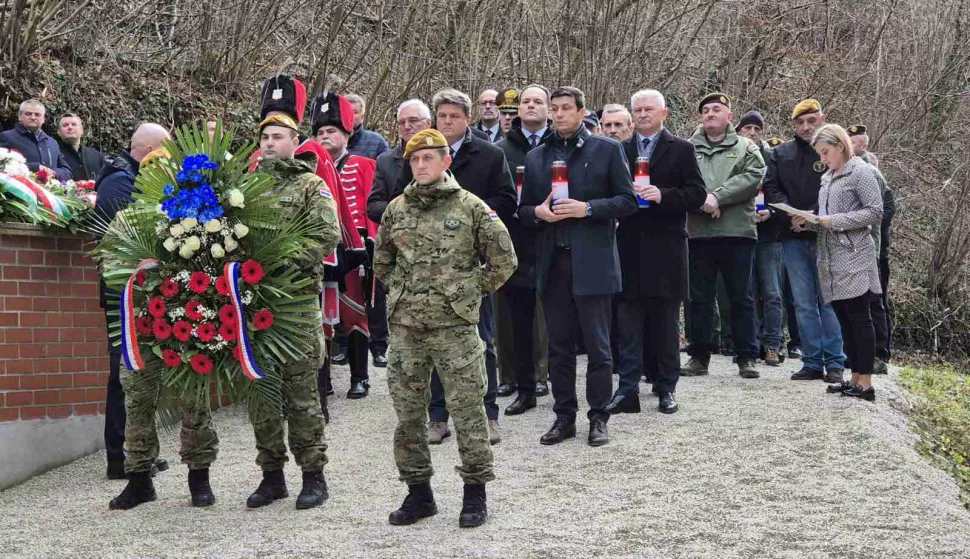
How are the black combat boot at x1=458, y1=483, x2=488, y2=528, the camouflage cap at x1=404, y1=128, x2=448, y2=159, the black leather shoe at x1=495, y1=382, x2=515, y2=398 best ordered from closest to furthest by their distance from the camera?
the black combat boot at x1=458, y1=483, x2=488, y2=528
the camouflage cap at x1=404, y1=128, x2=448, y2=159
the black leather shoe at x1=495, y1=382, x2=515, y2=398

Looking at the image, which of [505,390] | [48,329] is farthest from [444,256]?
[505,390]

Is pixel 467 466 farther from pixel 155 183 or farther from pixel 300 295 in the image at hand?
pixel 155 183

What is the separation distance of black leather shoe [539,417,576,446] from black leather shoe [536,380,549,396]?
5.04ft

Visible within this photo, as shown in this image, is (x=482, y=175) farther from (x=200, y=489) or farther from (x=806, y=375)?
(x=806, y=375)

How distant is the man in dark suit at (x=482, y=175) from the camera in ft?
23.8

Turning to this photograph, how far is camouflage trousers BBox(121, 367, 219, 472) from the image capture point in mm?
5943

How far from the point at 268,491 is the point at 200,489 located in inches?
15.3

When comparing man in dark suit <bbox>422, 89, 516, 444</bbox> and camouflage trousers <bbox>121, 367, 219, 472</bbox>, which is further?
man in dark suit <bbox>422, 89, 516, 444</bbox>

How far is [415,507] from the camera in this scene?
558 centimetres

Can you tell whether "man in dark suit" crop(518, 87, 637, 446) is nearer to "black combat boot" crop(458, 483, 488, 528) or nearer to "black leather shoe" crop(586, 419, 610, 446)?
"black leather shoe" crop(586, 419, 610, 446)

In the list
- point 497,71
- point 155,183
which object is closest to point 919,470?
point 155,183

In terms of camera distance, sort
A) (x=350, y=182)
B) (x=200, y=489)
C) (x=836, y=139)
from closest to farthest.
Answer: (x=200, y=489) → (x=836, y=139) → (x=350, y=182)

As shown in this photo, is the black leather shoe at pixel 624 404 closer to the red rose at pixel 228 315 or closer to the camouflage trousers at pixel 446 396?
the camouflage trousers at pixel 446 396

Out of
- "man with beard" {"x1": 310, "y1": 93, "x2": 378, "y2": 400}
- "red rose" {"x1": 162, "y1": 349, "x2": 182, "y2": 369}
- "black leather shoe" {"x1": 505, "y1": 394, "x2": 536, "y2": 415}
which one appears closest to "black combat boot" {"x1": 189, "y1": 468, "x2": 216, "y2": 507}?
"red rose" {"x1": 162, "y1": 349, "x2": 182, "y2": 369}
